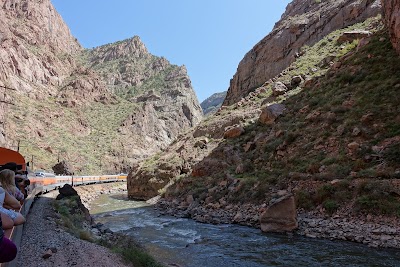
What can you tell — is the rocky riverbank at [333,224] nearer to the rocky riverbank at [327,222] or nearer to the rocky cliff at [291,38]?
the rocky riverbank at [327,222]

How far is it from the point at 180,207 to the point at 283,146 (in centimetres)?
787

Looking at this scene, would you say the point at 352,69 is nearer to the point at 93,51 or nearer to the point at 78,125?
the point at 78,125

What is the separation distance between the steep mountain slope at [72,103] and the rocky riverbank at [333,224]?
3324cm

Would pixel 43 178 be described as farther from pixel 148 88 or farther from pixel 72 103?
pixel 148 88

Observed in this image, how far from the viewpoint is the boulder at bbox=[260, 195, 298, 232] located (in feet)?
44.1

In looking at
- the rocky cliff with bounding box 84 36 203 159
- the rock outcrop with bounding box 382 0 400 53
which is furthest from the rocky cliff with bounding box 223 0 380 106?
the rocky cliff with bounding box 84 36 203 159

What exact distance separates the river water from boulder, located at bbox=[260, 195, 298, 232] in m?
0.46

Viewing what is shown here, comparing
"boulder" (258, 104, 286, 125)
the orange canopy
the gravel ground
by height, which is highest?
"boulder" (258, 104, 286, 125)

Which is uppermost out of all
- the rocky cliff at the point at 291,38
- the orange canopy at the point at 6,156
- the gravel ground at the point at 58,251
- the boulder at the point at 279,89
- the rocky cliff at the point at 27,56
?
the rocky cliff at the point at 27,56

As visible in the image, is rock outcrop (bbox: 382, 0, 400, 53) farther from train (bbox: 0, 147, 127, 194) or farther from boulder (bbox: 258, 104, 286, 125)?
train (bbox: 0, 147, 127, 194)

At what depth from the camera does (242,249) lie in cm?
1168

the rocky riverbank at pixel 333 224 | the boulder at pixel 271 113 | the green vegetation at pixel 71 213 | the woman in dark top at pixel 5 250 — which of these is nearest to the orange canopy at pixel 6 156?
the green vegetation at pixel 71 213

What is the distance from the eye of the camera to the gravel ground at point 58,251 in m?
6.80

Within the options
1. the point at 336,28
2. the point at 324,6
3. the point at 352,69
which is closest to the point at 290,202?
the point at 352,69
